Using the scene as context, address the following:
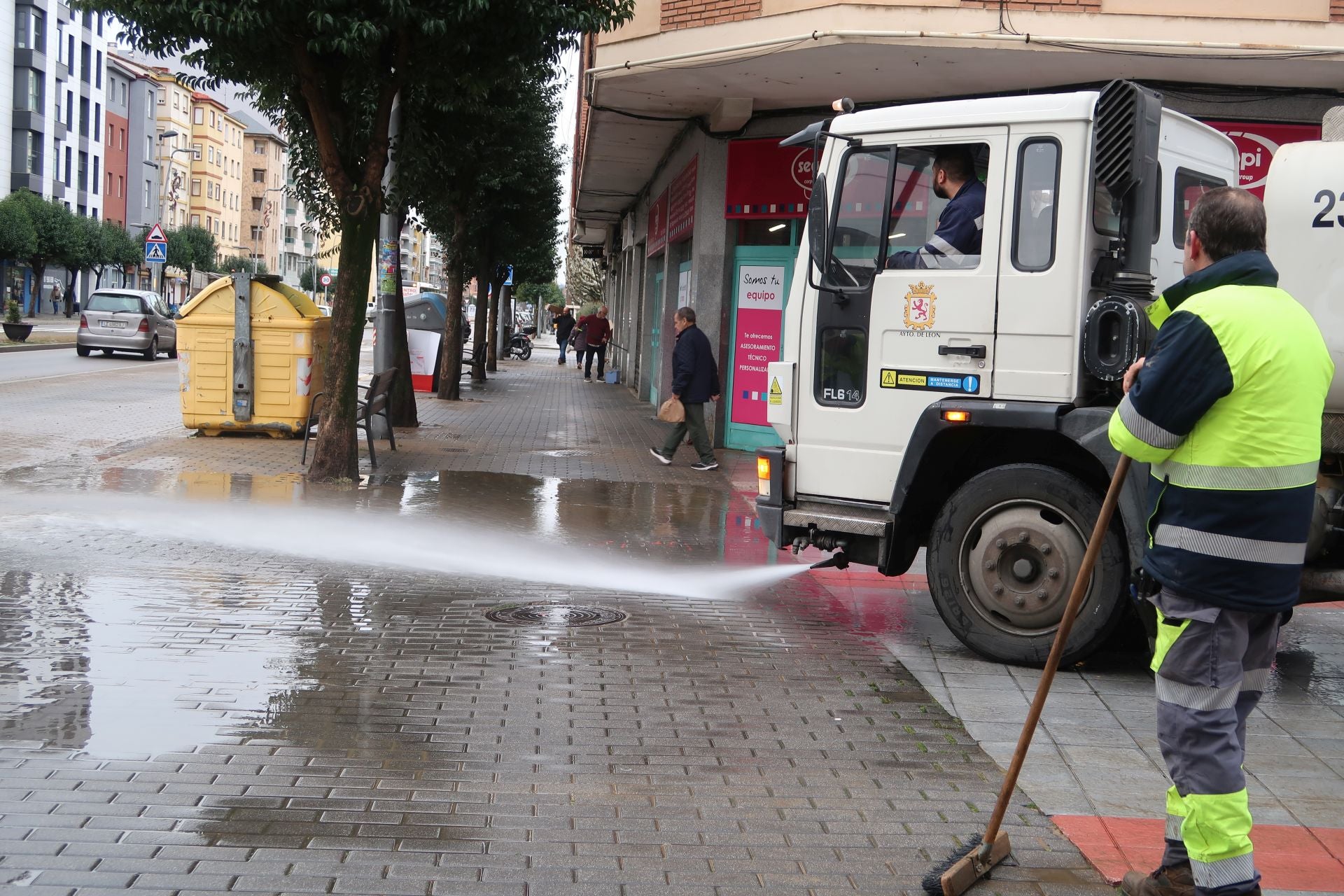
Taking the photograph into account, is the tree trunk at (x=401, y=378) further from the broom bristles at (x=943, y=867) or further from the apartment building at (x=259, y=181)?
the apartment building at (x=259, y=181)

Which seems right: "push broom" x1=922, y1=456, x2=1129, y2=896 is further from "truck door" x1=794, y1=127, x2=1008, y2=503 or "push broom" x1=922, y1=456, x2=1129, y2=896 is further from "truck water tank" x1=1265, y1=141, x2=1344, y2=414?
"truck door" x1=794, y1=127, x2=1008, y2=503

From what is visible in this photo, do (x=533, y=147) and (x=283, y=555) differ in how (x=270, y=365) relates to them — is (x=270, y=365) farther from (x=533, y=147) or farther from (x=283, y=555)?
(x=533, y=147)

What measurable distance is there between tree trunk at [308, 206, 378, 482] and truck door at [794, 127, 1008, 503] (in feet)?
21.7

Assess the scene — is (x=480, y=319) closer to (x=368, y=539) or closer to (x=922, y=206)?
(x=368, y=539)

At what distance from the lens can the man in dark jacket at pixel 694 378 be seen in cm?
1472

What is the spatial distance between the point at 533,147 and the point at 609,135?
8273mm

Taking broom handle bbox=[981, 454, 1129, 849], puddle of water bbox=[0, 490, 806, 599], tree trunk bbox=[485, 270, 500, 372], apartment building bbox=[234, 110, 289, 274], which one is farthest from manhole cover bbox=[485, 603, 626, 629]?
apartment building bbox=[234, 110, 289, 274]

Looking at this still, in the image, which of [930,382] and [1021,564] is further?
[930,382]

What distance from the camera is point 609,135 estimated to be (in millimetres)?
19891

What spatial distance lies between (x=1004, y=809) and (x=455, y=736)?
2.15 meters

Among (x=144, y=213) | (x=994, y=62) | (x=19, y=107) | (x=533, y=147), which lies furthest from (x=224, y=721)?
(x=144, y=213)

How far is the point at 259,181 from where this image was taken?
411ft

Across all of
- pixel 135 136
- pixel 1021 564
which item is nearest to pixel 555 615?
pixel 1021 564

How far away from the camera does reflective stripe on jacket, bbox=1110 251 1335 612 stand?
11.8ft
